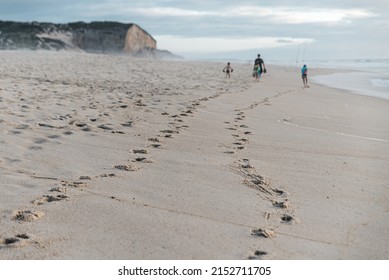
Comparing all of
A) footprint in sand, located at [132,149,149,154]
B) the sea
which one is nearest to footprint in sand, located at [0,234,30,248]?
footprint in sand, located at [132,149,149,154]

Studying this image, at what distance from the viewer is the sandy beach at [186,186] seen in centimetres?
312

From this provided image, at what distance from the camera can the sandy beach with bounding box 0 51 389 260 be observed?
10.3ft

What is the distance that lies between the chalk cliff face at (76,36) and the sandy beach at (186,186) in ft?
170

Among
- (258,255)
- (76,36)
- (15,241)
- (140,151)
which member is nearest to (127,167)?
(140,151)

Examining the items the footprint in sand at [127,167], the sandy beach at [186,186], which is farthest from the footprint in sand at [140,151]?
the footprint in sand at [127,167]

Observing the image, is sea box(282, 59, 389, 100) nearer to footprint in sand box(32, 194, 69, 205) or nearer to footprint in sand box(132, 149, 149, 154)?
footprint in sand box(132, 149, 149, 154)

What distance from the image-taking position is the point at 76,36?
60500 millimetres

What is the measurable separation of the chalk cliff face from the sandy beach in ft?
170

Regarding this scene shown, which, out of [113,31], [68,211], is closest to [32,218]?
[68,211]

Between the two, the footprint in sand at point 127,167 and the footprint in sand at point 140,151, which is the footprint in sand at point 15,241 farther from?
the footprint in sand at point 140,151

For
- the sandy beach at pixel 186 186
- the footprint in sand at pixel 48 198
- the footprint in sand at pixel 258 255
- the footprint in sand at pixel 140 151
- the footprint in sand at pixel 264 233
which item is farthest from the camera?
the footprint in sand at pixel 140 151

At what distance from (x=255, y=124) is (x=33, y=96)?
4823 millimetres
